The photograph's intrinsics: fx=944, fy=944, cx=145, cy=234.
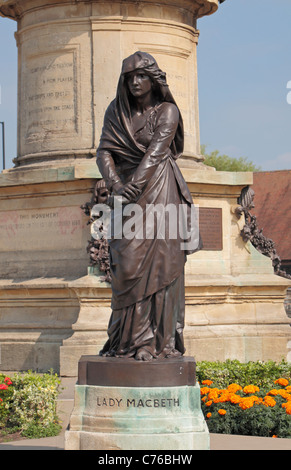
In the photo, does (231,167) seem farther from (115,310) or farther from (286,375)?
(115,310)

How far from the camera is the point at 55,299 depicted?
15523 millimetres

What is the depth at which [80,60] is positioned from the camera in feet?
52.6

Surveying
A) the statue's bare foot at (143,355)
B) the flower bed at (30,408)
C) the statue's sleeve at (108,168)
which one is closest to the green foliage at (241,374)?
the flower bed at (30,408)

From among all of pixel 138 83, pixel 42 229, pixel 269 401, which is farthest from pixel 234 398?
pixel 42 229

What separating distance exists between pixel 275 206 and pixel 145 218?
106ft

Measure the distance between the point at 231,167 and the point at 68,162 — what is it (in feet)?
134

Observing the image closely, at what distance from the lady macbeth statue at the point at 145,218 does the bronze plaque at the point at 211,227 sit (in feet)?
25.2

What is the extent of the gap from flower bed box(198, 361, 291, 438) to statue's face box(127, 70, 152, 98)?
3633mm

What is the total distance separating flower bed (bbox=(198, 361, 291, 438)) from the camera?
9812 millimetres

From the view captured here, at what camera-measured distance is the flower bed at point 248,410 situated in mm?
9812

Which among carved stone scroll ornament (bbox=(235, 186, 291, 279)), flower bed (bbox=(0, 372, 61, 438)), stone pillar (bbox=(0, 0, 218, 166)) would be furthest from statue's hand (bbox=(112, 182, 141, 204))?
carved stone scroll ornament (bbox=(235, 186, 291, 279))

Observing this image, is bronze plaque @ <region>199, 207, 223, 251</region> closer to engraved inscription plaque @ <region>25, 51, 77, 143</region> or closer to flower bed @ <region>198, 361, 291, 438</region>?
engraved inscription plaque @ <region>25, 51, 77, 143</region>

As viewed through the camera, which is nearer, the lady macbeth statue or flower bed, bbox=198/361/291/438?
the lady macbeth statue
